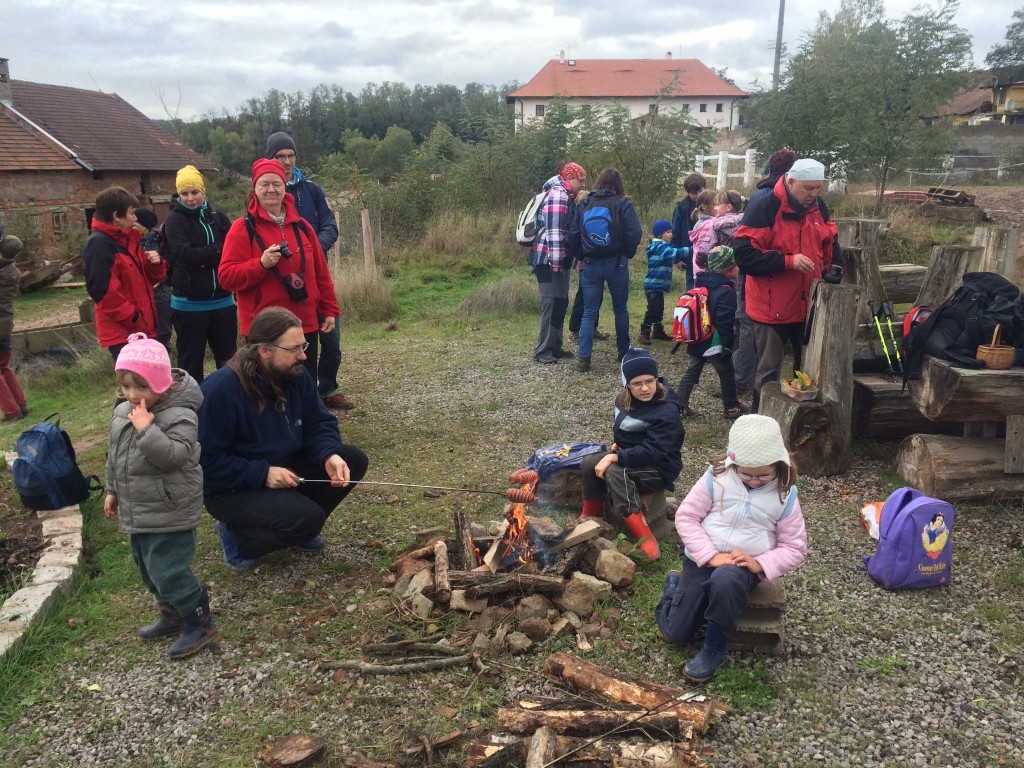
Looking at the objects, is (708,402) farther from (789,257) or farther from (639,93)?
(639,93)

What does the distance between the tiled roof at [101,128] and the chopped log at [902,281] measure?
2743 cm

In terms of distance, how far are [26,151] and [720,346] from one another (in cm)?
2708

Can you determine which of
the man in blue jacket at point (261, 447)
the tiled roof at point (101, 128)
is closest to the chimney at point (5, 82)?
the tiled roof at point (101, 128)

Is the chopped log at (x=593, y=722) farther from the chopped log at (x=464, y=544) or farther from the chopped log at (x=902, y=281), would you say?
the chopped log at (x=902, y=281)

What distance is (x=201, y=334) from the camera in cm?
620

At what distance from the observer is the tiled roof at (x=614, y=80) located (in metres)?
69.9

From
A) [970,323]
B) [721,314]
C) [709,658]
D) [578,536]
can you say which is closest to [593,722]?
[709,658]

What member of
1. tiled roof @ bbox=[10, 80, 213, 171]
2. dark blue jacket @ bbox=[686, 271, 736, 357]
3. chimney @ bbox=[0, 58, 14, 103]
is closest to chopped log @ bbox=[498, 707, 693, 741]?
dark blue jacket @ bbox=[686, 271, 736, 357]

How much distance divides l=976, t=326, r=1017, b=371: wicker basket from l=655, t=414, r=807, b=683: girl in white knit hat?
2447 millimetres

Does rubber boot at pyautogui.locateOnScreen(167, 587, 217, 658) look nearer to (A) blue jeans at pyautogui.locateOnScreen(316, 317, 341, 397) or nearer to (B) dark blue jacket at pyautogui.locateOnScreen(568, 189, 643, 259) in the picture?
(A) blue jeans at pyautogui.locateOnScreen(316, 317, 341, 397)

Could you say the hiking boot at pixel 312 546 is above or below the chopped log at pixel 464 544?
below

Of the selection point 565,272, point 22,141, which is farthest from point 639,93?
point 565,272

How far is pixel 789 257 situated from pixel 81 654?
17.2 ft

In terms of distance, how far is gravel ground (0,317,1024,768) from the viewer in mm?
2969
